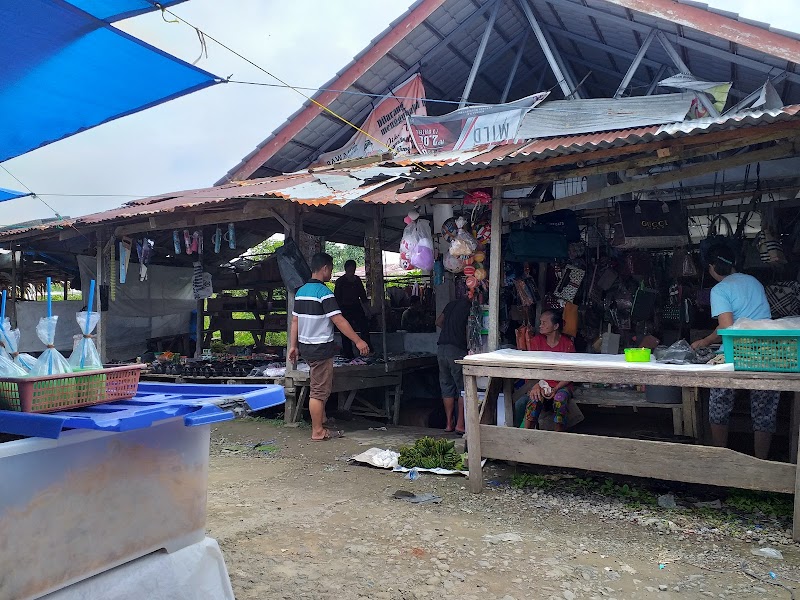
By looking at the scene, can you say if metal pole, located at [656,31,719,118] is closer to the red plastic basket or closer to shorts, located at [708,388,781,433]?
shorts, located at [708,388,781,433]

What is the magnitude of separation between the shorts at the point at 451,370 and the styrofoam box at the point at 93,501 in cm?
513

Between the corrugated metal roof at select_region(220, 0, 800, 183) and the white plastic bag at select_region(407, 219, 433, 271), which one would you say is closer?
the corrugated metal roof at select_region(220, 0, 800, 183)

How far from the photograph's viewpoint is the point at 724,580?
11.5ft

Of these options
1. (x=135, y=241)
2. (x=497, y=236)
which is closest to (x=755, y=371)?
(x=497, y=236)

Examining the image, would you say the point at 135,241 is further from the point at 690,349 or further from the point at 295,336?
the point at 690,349

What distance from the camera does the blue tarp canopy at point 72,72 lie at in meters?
3.26

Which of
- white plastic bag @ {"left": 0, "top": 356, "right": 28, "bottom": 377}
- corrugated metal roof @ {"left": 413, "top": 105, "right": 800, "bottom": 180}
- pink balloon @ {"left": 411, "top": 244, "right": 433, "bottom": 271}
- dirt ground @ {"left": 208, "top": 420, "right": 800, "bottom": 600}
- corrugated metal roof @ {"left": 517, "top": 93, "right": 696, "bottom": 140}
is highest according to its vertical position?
corrugated metal roof @ {"left": 517, "top": 93, "right": 696, "bottom": 140}

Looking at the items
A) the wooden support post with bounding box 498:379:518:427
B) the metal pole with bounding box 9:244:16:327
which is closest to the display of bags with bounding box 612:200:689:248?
the wooden support post with bounding box 498:379:518:427

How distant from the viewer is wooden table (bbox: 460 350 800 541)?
4064 mm

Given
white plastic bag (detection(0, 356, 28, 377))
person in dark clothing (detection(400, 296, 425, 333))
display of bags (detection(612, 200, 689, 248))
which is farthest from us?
person in dark clothing (detection(400, 296, 425, 333))

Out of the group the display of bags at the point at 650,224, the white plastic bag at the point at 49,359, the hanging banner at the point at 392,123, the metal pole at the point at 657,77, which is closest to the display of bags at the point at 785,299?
the display of bags at the point at 650,224

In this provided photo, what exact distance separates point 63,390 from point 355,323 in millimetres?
7871

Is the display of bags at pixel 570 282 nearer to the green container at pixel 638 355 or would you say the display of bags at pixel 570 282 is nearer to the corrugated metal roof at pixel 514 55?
the corrugated metal roof at pixel 514 55

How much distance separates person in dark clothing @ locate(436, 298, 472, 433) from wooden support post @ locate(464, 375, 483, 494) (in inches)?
93.8
